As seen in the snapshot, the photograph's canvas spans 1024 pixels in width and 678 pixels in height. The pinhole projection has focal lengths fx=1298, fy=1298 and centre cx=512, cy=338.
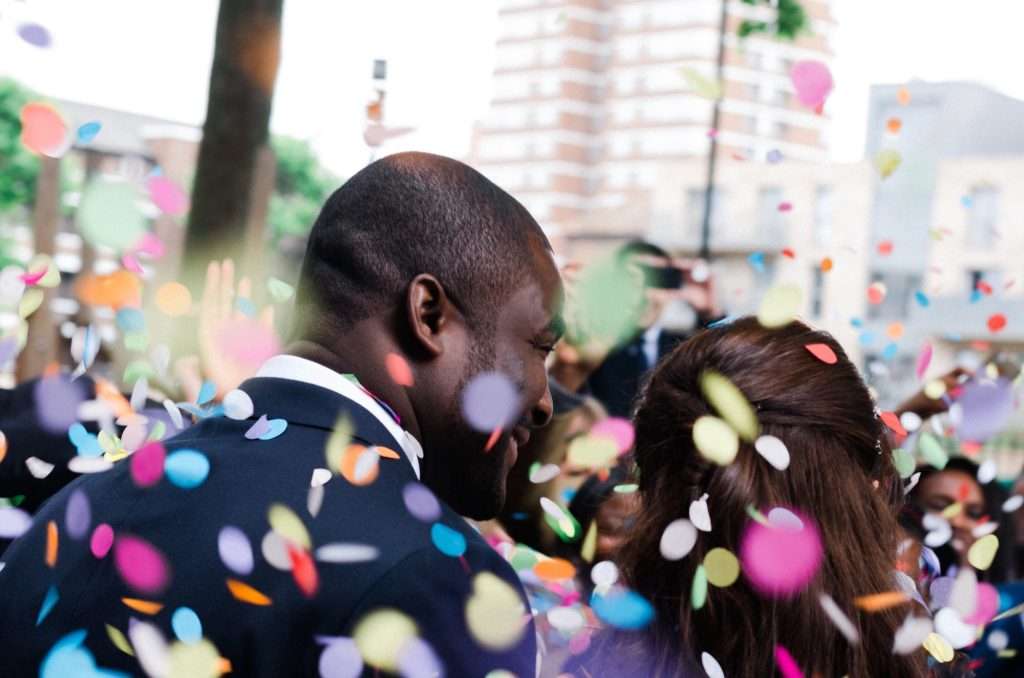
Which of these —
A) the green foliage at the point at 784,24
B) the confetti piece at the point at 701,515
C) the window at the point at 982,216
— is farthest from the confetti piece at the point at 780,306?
the window at the point at 982,216

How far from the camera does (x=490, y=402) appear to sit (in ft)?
6.31

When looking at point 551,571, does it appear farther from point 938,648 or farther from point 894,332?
point 894,332

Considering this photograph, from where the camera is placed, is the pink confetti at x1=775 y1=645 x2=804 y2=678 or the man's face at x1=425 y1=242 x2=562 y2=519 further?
the man's face at x1=425 y1=242 x2=562 y2=519

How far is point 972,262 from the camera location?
3531 centimetres

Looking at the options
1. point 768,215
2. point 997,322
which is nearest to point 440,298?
point 997,322

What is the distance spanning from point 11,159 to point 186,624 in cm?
2636

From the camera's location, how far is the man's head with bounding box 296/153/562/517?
6.09ft

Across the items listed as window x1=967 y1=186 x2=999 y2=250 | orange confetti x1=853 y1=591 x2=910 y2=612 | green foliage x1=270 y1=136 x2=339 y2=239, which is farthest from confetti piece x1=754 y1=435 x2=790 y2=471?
green foliage x1=270 y1=136 x2=339 y2=239

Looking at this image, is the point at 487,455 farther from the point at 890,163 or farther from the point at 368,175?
the point at 890,163

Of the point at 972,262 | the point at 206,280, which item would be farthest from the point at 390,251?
the point at 972,262

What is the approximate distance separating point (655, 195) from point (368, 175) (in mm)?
42283

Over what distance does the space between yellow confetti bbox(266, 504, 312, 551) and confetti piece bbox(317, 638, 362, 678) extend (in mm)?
116

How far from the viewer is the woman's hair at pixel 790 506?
1.78m

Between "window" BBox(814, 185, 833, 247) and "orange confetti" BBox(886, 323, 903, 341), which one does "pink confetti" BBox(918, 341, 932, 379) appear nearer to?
"orange confetti" BBox(886, 323, 903, 341)
